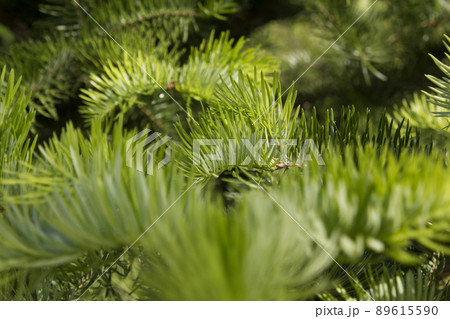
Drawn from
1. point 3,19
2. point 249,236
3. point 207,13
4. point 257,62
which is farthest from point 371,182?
point 3,19

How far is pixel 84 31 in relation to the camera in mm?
363

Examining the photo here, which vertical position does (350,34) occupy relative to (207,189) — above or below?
above

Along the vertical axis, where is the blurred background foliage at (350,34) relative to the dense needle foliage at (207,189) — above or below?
above

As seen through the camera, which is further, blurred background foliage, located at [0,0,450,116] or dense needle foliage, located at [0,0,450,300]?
blurred background foliage, located at [0,0,450,116]

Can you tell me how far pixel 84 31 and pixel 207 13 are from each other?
13cm

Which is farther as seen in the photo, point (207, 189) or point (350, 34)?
point (350, 34)

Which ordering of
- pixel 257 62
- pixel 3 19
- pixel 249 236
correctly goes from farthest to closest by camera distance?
pixel 3 19, pixel 257 62, pixel 249 236

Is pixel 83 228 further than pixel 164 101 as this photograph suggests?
No

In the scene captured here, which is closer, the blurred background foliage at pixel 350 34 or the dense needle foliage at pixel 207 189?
the dense needle foliage at pixel 207 189

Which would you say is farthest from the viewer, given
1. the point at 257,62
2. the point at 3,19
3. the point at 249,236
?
the point at 3,19

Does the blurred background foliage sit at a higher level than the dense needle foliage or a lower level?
higher
